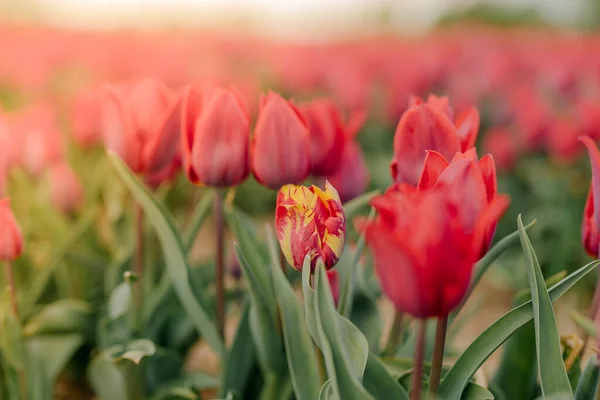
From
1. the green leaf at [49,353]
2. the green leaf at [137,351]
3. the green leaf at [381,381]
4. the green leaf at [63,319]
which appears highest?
the green leaf at [381,381]

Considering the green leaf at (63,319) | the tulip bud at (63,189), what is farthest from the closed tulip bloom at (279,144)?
the tulip bud at (63,189)

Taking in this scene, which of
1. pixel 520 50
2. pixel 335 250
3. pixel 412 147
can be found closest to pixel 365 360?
pixel 335 250

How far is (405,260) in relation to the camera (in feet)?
1.98

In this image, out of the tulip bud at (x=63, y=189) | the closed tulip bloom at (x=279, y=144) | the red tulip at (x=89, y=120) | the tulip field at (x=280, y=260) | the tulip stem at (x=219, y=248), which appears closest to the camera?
the tulip field at (x=280, y=260)

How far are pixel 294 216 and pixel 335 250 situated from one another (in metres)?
0.07

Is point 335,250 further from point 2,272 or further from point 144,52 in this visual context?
point 144,52

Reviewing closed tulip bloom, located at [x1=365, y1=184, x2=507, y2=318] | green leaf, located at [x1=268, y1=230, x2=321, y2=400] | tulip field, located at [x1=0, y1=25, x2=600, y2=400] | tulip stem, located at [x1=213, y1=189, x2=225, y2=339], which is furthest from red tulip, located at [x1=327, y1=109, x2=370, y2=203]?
closed tulip bloom, located at [x1=365, y1=184, x2=507, y2=318]

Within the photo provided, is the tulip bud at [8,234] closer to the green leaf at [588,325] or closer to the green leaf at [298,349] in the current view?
the green leaf at [298,349]

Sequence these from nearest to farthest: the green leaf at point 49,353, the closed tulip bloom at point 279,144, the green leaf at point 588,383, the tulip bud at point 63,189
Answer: the green leaf at point 588,383, the closed tulip bloom at point 279,144, the green leaf at point 49,353, the tulip bud at point 63,189

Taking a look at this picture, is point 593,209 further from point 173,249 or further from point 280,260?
point 173,249

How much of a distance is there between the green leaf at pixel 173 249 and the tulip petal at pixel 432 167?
479 mm

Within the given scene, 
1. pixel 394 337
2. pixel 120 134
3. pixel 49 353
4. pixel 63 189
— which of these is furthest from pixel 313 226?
pixel 63 189

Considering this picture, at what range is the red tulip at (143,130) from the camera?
3.66 feet

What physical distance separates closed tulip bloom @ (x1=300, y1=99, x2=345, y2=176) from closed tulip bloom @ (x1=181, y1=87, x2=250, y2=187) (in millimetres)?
137
